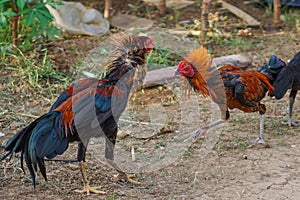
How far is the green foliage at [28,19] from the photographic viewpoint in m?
7.14

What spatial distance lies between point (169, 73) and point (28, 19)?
199 cm

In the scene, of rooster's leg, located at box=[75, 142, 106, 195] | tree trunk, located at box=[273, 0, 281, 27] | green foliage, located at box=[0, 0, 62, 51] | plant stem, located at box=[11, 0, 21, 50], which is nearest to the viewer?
rooster's leg, located at box=[75, 142, 106, 195]

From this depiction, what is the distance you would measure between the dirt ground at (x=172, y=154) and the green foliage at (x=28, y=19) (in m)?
0.48

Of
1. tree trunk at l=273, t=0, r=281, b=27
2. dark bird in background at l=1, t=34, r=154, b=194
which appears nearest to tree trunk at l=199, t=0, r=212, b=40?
tree trunk at l=273, t=0, r=281, b=27

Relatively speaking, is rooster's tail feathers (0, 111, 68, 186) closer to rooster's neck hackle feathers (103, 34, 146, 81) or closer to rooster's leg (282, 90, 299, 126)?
rooster's neck hackle feathers (103, 34, 146, 81)

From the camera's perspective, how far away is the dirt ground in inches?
209

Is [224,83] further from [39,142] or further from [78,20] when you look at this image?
[78,20]

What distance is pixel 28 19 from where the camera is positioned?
7.24m

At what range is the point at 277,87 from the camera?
6.31 metres

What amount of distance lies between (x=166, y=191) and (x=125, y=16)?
5326mm

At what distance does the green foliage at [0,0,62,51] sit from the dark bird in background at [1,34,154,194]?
2204 mm

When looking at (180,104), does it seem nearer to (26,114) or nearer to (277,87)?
(277,87)

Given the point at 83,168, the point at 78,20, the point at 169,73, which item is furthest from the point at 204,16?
the point at 83,168

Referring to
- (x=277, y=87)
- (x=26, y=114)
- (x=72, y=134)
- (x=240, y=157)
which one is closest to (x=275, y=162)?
(x=240, y=157)
